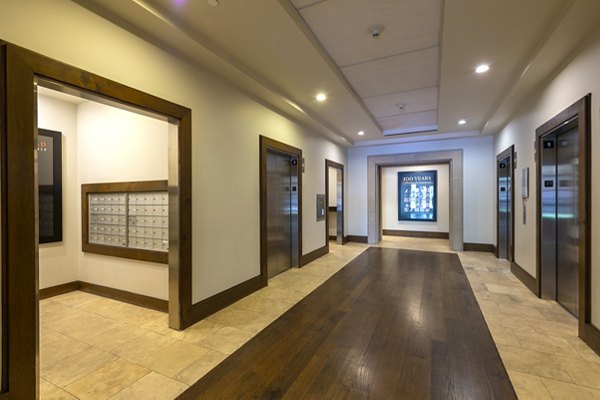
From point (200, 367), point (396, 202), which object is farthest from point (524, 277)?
point (396, 202)

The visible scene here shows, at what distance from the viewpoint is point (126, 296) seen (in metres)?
3.70

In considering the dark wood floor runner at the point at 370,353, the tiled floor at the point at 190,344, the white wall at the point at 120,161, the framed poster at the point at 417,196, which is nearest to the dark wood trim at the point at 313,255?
the tiled floor at the point at 190,344

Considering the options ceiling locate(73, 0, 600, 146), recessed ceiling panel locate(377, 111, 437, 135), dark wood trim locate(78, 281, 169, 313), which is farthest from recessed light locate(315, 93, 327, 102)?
dark wood trim locate(78, 281, 169, 313)

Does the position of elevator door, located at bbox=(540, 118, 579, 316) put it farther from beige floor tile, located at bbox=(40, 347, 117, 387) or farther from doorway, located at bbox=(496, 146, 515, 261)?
beige floor tile, located at bbox=(40, 347, 117, 387)

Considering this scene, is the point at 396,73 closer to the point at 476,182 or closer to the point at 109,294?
the point at 476,182

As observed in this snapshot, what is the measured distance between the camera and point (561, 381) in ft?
6.87

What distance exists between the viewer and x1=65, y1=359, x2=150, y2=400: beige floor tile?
1.99 metres

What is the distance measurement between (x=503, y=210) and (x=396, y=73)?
433 cm

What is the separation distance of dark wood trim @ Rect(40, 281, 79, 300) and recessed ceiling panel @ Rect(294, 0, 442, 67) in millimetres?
4960

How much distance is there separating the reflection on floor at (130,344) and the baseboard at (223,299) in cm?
8

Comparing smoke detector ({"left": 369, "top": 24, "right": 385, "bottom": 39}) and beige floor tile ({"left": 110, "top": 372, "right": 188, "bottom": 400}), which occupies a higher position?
smoke detector ({"left": 369, "top": 24, "right": 385, "bottom": 39})

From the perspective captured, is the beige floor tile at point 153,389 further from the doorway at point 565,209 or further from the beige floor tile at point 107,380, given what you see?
the doorway at point 565,209

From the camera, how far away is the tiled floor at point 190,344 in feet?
6.77

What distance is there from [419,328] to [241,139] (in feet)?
10.8
